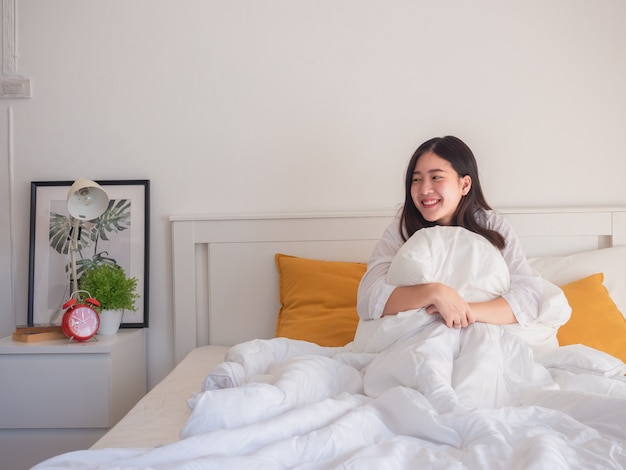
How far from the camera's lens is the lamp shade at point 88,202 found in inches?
90.4

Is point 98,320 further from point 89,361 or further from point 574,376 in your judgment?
point 574,376

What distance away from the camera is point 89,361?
6.88ft

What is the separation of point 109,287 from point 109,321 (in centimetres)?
15

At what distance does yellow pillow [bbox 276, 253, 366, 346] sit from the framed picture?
56cm

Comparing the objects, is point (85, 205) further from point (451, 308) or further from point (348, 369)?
point (451, 308)

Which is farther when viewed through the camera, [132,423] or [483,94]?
[483,94]

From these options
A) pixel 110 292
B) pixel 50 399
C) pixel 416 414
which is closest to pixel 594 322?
pixel 416 414

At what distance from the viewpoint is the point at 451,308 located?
159 cm

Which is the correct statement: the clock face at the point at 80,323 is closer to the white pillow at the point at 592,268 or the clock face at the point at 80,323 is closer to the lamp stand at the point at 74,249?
the lamp stand at the point at 74,249

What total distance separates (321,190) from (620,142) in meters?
1.17

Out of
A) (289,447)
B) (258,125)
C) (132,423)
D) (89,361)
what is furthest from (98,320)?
(289,447)

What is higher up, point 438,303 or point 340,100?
point 340,100

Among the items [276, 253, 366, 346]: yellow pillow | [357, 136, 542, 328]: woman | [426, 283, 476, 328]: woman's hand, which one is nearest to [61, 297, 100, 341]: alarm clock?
[276, 253, 366, 346]: yellow pillow

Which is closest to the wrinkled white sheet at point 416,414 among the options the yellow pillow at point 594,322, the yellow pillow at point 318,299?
the yellow pillow at point 594,322
